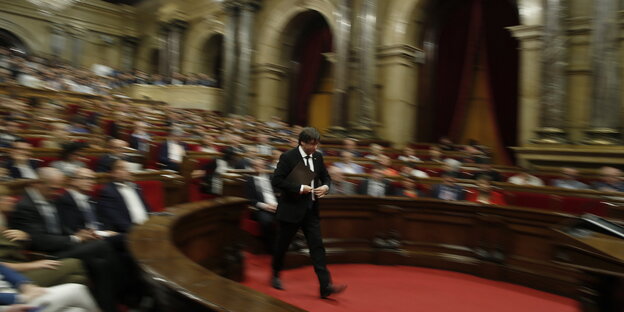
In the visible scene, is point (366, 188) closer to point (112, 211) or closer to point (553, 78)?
point (112, 211)

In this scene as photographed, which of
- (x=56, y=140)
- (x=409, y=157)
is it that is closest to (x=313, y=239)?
(x=56, y=140)

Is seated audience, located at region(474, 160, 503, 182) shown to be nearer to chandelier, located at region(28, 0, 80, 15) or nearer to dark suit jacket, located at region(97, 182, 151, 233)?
dark suit jacket, located at region(97, 182, 151, 233)

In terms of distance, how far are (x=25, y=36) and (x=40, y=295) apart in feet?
56.3

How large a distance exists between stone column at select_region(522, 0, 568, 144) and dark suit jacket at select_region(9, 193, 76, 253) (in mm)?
6224

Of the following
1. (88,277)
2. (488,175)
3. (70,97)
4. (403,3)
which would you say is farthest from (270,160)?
(70,97)

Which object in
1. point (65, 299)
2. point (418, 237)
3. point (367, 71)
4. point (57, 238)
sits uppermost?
point (367, 71)

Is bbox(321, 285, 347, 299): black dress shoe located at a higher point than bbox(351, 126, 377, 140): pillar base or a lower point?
lower

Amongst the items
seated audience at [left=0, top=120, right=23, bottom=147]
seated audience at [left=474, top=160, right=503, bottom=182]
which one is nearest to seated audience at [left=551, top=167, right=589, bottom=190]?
seated audience at [left=474, top=160, right=503, bottom=182]

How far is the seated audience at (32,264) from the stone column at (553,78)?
6255 mm

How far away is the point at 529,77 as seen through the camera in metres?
7.22

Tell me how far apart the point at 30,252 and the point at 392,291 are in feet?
7.05

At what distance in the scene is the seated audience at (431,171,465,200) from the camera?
448 cm

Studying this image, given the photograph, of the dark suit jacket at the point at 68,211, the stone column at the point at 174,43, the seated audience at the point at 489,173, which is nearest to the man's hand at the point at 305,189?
the dark suit jacket at the point at 68,211

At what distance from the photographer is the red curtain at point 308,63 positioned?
1144cm
